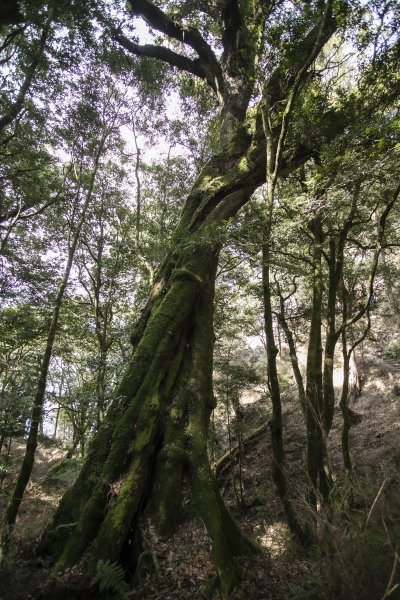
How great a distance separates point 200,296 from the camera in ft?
19.2

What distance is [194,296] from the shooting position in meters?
5.58

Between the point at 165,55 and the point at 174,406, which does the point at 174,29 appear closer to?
the point at 165,55

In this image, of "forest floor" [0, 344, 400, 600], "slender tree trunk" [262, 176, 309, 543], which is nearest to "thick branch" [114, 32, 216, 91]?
"slender tree trunk" [262, 176, 309, 543]

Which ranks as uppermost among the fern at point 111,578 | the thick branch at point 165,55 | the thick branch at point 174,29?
the thick branch at point 174,29

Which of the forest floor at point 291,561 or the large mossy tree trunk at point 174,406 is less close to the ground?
the large mossy tree trunk at point 174,406

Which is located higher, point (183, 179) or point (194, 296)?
point (183, 179)

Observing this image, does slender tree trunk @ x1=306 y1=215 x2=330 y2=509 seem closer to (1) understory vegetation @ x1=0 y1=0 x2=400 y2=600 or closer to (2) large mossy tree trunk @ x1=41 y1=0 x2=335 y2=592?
(1) understory vegetation @ x1=0 y1=0 x2=400 y2=600

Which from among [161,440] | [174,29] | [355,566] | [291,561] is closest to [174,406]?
[161,440]

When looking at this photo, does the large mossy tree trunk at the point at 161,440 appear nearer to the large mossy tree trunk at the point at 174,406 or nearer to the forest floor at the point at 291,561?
the large mossy tree trunk at the point at 174,406

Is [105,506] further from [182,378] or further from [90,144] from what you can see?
[90,144]

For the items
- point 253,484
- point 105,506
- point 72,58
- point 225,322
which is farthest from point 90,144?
point 253,484

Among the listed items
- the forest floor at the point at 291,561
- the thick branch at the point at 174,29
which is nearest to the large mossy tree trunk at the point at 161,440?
the forest floor at the point at 291,561

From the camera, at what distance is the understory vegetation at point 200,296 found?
3.08m

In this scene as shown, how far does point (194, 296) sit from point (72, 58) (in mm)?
6342
